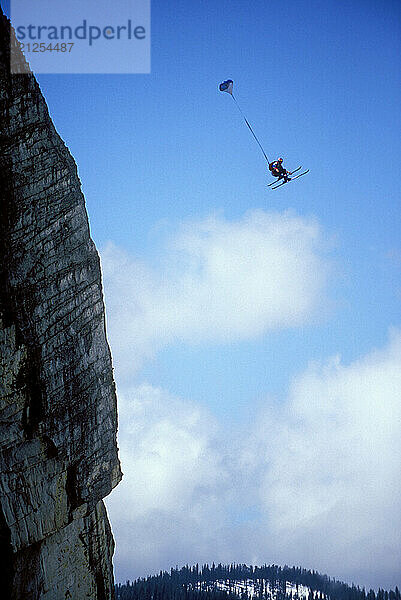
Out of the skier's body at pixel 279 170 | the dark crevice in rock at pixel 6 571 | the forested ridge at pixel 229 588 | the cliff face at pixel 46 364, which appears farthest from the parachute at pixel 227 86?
the forested ridge at pixel 229 588

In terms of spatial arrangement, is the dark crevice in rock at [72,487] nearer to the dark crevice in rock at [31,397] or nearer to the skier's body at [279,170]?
the dark crevice in rock at [31,397]

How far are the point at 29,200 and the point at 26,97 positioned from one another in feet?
8.85

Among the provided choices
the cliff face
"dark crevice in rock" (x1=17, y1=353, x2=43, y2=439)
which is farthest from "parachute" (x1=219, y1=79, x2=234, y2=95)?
"dark crevice in rock" (x1=17, y1=353, x2=43, y2=439)

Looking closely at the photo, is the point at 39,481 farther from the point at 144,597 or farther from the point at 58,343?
the point at 144,597

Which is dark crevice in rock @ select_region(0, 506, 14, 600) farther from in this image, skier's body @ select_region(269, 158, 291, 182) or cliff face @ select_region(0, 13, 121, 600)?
skier's body @ select_region(269, 158, 291, 182)

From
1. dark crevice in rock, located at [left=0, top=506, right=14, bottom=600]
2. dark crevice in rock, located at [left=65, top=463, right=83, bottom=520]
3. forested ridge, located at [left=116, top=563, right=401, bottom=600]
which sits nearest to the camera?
dark crevice in rock, located at [left=0, top=506, right=14, bottom=600]

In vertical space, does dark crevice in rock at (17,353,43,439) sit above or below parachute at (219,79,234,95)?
below

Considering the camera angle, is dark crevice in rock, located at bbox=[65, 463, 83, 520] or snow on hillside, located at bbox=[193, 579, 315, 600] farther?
snow on hillside, located at bbox=[193, 579, 315, 600]

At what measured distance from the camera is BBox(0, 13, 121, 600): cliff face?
36.5 feet

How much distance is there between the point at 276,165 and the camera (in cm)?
2738

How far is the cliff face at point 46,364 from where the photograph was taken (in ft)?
36.5

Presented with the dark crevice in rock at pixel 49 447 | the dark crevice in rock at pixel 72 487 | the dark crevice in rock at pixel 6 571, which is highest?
the dark crevice in rock at pixel 49 447

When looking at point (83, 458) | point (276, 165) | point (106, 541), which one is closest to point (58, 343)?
point (83, 458)

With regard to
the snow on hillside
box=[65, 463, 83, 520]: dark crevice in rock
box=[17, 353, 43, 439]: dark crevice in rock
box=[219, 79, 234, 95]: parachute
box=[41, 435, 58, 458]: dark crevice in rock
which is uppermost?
the snow on hillside
